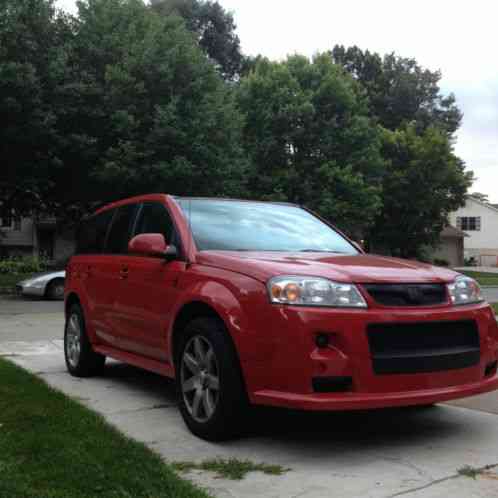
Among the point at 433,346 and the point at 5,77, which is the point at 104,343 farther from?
the point at 5,77

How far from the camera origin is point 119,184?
24328 millimetres

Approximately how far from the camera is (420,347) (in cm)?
430

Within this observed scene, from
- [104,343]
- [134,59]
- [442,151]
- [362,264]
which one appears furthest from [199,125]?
[442,151]

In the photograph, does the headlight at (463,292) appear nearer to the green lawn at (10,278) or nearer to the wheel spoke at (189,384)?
the wheel spoke at (189,384)

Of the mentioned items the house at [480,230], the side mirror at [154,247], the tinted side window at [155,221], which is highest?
the house at [480,230]

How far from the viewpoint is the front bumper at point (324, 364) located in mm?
4062

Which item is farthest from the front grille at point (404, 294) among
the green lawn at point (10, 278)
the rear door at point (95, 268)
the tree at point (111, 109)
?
the green lawn at point (10, 278)

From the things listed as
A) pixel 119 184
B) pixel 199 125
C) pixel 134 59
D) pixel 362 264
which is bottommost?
pixel 362 264

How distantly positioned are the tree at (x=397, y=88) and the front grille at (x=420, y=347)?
51.0m

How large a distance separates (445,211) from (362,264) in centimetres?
4417

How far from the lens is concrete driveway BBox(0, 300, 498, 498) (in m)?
3.71

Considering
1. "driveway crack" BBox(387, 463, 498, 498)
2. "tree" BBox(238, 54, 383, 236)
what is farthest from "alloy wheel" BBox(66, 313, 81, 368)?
"tree" BBox(238, 54, 383, 236)

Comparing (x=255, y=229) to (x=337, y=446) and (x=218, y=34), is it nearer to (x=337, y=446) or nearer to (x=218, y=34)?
(x=337, y=446)

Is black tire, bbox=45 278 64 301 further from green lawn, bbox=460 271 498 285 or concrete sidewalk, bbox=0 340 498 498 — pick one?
green lawn, bbox=460 271 498 285
